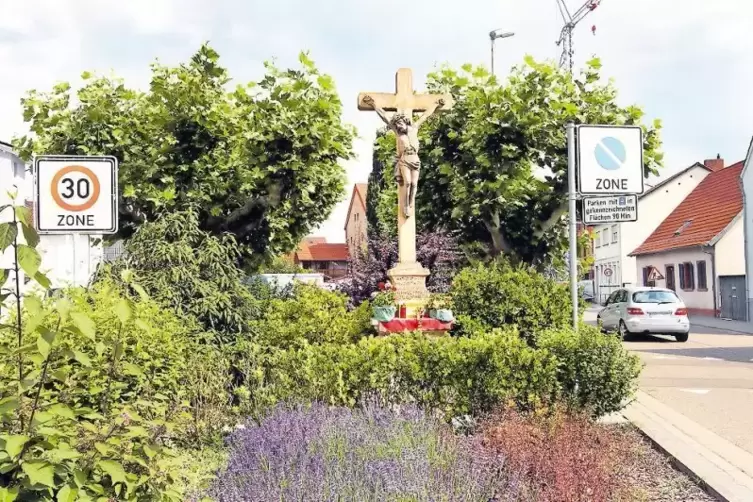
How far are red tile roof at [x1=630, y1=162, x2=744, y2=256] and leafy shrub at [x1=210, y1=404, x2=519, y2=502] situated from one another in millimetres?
31401

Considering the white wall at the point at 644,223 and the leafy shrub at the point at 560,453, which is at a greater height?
the white wall at the point at 644,223

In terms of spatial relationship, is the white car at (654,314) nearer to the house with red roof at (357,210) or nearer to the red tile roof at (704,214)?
the red tile roof at (704,214)

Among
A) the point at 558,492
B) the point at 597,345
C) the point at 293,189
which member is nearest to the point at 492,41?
Result: the point at 293,189

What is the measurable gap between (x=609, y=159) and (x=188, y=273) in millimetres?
4428

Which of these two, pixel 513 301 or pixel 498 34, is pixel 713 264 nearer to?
pixel 498 34

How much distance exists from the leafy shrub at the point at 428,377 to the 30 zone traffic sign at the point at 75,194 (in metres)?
2.14

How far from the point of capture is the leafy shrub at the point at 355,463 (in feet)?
12.2

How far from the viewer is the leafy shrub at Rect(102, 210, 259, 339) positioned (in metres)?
7.04

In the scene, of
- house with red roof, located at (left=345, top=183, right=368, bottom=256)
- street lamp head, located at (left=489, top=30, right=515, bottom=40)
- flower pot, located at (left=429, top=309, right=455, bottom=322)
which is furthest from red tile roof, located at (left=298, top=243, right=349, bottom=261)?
flower pot, located at (left=429, top=309, right=455, bottom=322)

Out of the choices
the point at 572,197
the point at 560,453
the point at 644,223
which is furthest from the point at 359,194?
the point at 560,453

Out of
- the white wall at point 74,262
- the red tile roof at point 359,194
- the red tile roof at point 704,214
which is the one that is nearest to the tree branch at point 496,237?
the white wall at point 74,262

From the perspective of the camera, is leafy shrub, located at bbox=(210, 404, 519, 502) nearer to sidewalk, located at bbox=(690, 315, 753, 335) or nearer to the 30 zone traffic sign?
the 30 zone traffic sign

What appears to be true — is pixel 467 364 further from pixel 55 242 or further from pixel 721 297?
pixel 721 297

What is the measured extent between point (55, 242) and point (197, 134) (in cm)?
1332
